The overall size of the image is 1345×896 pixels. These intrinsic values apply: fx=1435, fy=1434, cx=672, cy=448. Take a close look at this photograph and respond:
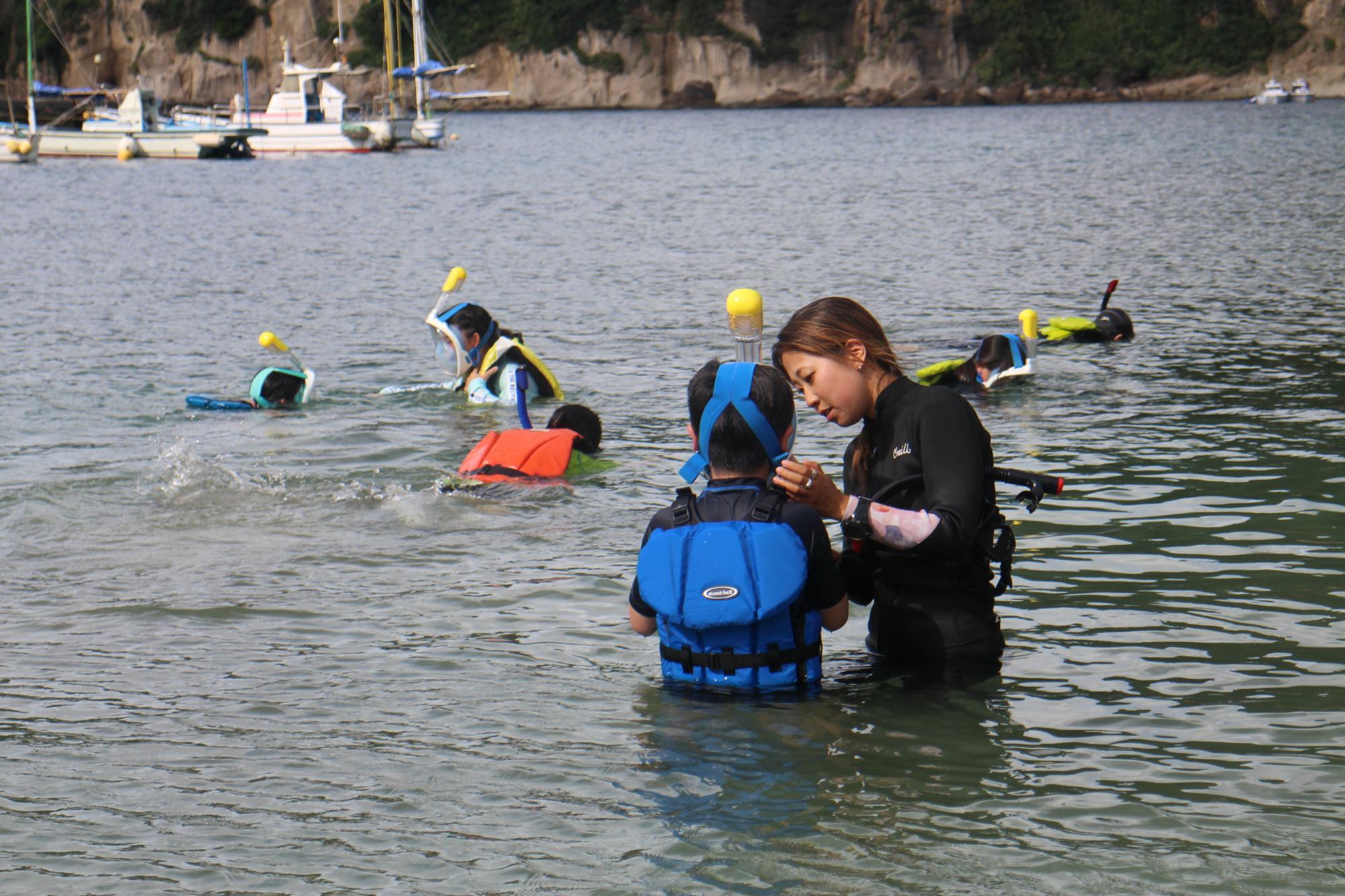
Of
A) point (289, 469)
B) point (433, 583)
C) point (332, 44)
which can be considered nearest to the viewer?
point (433, 583)

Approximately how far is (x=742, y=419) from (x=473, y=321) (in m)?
7.98

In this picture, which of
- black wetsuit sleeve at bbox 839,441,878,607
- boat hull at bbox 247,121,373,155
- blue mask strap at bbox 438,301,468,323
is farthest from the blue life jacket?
boat hull at bbox 247,121,373,155

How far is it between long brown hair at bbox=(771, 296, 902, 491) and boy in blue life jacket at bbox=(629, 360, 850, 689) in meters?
0.13

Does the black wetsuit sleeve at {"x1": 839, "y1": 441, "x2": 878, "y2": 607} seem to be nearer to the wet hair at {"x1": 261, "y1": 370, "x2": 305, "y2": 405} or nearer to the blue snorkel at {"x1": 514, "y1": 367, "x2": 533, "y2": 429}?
the blue snorkel at {"x1": 514, "y1": 367, "x2": 533, "y2": 429}

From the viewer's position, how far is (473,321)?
12.2 metres

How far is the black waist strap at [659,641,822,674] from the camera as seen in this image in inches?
192

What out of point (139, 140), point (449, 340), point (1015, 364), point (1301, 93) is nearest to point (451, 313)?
point (449, 340)

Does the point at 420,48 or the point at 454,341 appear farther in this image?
the point at 420,48

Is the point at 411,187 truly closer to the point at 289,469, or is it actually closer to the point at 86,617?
the point at 289,469

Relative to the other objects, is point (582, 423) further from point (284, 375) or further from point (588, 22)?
point (588, 22)

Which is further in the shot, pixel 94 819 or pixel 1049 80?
pixel 1049 80

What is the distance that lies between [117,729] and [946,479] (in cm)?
339

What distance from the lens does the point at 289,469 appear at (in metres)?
10.9

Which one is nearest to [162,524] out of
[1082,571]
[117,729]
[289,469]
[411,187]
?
[289,469]
